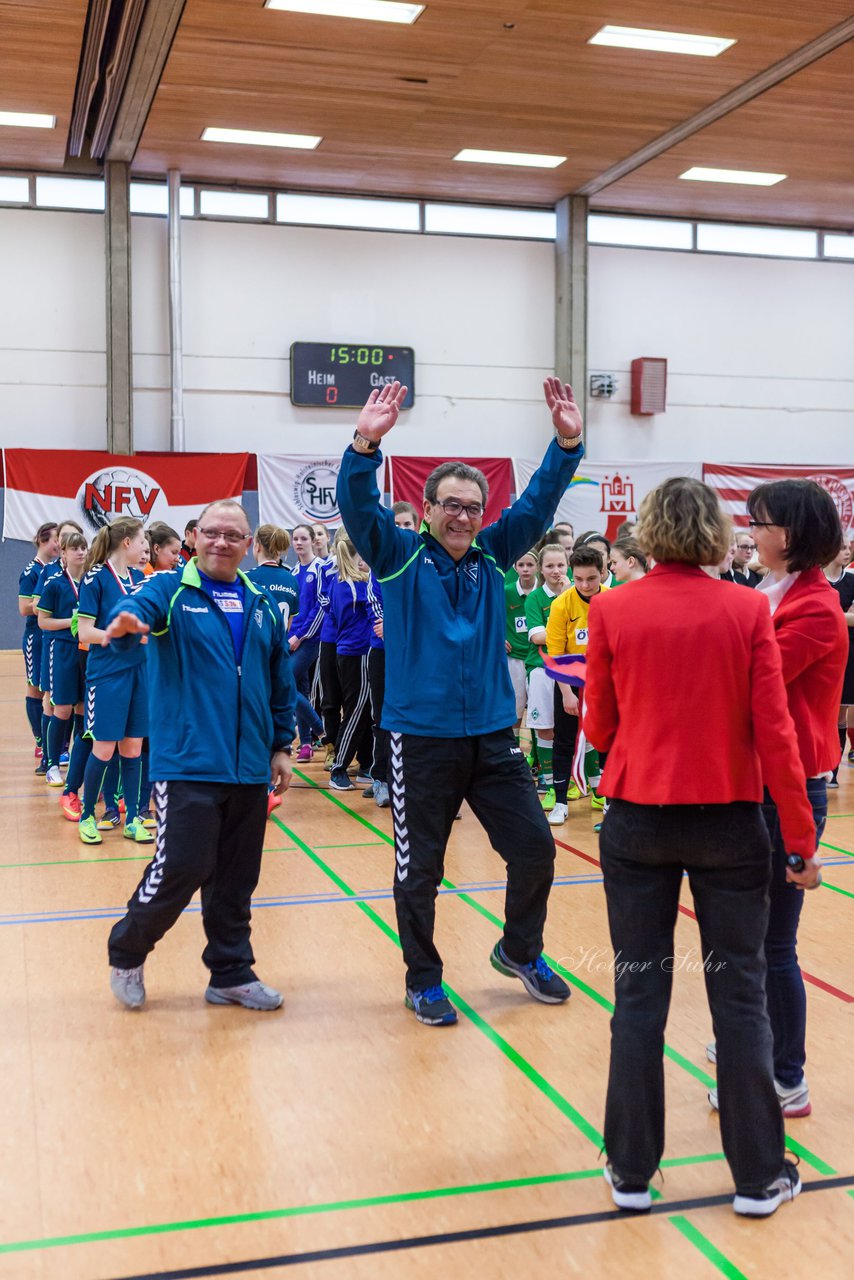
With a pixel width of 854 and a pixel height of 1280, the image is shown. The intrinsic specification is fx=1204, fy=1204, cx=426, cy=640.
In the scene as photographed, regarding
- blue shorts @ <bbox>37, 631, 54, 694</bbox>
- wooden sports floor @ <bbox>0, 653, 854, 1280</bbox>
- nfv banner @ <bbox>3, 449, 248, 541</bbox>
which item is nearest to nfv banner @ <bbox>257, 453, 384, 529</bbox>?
nfv banner @ <bbox>3, 449, 248, 541</bbox>

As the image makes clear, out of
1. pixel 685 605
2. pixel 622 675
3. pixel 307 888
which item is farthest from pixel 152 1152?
pixel 307 888

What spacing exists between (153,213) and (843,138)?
7695mm

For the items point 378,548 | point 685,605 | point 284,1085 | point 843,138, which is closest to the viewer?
point 685,605

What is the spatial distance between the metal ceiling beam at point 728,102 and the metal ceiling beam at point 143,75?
5206mm

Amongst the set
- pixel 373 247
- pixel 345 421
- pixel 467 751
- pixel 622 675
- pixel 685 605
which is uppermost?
pixel 373 247

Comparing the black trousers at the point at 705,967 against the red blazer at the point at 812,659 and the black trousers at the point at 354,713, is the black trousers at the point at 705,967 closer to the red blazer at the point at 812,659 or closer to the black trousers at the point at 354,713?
the red blazer at the point at 812,659

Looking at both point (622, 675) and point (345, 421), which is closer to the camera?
point (622, 675)

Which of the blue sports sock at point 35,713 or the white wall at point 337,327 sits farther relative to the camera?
the white wall at point 337,327

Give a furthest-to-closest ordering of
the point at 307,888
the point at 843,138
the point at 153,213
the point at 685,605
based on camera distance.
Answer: the point at 153,213
the point at 843,138
the point at 307,888
the point at 685,605

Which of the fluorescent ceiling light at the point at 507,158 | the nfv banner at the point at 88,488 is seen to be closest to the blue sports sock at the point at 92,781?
the nfv banner at the point at 88,488

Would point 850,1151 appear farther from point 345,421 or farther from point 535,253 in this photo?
point 535,253

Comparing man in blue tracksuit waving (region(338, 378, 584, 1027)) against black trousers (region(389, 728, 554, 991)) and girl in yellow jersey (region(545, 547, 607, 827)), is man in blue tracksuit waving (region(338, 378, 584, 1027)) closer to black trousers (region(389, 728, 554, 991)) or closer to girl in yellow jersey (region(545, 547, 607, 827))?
black trousers (region(389, 728, 554, 991))

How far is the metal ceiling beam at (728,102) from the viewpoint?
32.9ft

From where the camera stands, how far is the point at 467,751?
3729 millimetres
